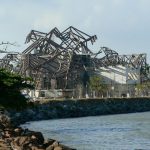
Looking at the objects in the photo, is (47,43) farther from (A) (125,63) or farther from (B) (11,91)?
(B) (11,91)

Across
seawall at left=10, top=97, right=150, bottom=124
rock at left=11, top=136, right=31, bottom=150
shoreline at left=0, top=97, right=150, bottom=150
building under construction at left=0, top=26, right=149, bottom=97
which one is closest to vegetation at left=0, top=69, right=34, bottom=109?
rock at left=11, top=136, right=31, bottom=150

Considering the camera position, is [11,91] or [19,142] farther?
[11,91]

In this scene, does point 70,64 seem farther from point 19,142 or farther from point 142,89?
point 19,142

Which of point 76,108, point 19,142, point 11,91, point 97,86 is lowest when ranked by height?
point 19,142

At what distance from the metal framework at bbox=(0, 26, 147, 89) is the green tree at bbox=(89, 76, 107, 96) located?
4447 millimetres

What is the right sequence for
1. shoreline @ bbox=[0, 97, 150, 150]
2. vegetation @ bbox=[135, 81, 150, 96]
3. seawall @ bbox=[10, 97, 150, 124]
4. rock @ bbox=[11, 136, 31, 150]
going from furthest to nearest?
vegetation @ bbox=[135, 81, 150, 96]
seawall @ bbox=[10, 97, 150, 124]
shoreline @ bbox=[0, 97, 150, 150]
rock @ bbox=[11, 136, 31, 150]

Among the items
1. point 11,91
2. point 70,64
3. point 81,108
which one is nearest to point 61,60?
point 70,64

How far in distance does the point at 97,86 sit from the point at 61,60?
37.8 feet

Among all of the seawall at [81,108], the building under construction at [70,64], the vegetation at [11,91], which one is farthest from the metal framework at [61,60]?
the vegetation at [11,91]

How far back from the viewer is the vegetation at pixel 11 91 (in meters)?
30.8

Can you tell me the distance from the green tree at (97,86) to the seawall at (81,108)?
15742mm

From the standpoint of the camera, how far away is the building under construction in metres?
120

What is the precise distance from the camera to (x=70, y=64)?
120 metres

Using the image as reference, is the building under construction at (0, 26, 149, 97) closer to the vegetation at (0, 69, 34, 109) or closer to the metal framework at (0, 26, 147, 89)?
the metal framework at (0, 26, 147, 89)
